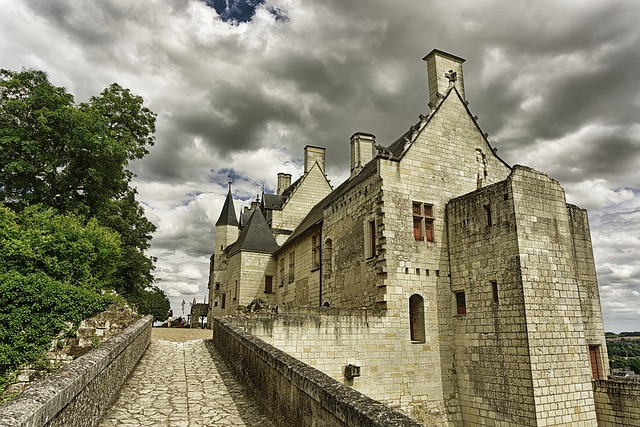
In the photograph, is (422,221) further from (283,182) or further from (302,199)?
(283,182)

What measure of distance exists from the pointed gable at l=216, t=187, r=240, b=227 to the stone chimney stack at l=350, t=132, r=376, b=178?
47.1ft

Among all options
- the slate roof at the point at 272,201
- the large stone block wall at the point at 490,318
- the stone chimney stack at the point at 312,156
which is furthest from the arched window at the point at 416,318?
the stone chimney stack at the point at 312,156

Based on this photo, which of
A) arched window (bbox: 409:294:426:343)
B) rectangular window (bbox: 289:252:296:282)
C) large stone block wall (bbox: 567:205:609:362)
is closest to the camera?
arched window (bbox: 409:294:426:343)

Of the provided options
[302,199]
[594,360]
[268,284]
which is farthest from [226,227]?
[594,360]

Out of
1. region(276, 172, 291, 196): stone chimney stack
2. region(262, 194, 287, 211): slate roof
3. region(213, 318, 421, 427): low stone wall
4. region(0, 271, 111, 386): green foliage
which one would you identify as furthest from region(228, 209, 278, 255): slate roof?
region(213, 318, 421, 427): low stone wall

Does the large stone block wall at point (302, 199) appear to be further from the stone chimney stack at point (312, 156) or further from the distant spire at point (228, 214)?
the distant spire at point (228, 214)

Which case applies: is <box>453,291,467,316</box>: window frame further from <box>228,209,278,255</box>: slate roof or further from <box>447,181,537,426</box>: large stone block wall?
<box>228,209,278,255</box>: slate roof

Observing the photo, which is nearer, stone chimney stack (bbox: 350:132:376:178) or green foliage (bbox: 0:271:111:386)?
green foliage (bbox: 0:271:111:386)

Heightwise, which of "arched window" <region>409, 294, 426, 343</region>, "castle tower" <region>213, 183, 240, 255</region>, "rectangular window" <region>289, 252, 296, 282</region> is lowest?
"arched window" <region>409, 294, 426, 343</region>

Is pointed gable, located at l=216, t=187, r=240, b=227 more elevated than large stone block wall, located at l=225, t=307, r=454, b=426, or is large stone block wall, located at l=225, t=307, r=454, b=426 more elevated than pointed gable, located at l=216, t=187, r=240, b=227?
pointed gable, located at l=216, t=187, r=240, b=227

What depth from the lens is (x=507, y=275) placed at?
469 inches

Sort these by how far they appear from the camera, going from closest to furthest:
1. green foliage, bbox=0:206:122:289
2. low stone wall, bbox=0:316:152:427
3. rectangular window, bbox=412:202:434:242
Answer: low stone wall, bbox=0:316:152:427, green foliage, bbox=0:206:122:289, rectangular window, bbox=412:202:434:242

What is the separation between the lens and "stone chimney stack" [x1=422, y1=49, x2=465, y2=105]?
643 inches

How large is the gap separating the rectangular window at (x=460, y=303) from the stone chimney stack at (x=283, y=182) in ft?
71.4
